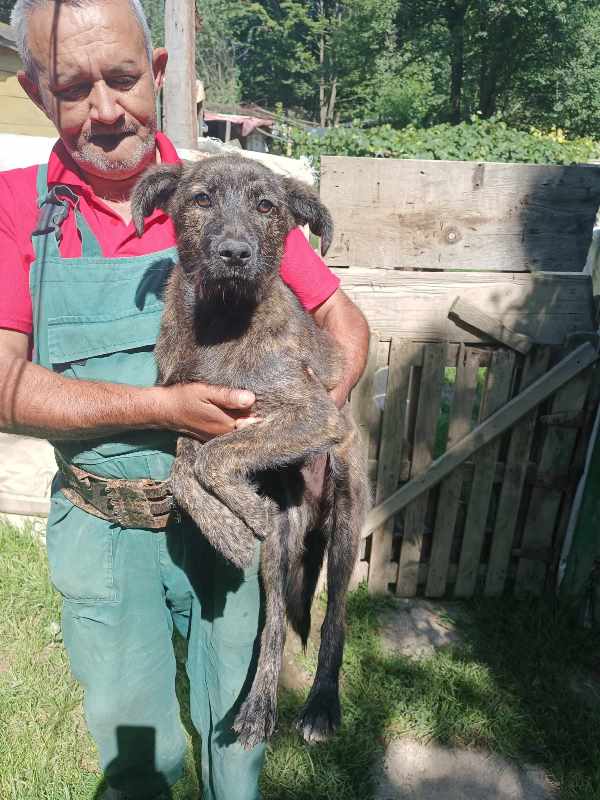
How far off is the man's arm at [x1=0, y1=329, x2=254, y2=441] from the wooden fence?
1894 mm

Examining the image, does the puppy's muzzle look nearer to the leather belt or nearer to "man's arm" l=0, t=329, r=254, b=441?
"man's arm" l=0, t=329, r=254, b=441

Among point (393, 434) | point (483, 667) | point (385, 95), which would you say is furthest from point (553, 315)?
point (385, 95)

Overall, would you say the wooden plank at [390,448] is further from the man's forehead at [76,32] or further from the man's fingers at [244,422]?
the man's forehead at [76,32]

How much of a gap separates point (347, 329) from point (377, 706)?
2.32 meters

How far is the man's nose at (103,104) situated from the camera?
7.41 feet

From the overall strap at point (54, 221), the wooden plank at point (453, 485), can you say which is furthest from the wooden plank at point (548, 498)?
the overall strap at point (54, 221)

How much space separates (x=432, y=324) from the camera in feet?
12.9

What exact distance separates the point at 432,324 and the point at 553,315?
0.78 meters

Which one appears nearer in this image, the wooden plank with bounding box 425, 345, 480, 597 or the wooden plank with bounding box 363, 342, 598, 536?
the wooden plank with bounding box 363, 342, 598, 536

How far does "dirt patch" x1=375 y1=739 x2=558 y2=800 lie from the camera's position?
3.17 meters

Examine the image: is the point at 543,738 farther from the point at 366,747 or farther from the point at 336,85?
the point at 336,85

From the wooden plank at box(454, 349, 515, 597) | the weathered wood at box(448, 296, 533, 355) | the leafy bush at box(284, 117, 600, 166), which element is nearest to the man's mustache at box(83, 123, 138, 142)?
the weathered wood at box(448, 296, 533, 355)

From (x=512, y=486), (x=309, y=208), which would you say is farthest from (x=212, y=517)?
(x=512, y=486)

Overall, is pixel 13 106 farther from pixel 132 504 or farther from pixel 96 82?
pixel 132 504
